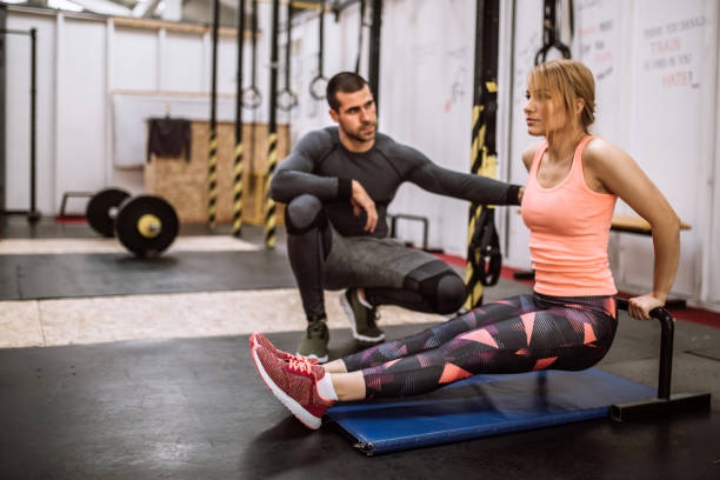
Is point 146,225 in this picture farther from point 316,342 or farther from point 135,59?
point 135,59

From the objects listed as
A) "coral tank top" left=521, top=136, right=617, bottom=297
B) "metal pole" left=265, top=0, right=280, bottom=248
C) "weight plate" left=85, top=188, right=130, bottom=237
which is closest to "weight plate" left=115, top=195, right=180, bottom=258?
"metal pole" left=265, top=0, right=280, bottom=248


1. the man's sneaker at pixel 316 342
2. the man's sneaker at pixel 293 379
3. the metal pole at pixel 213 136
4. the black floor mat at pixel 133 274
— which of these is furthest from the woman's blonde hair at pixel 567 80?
the metal pole at pixel 213 136

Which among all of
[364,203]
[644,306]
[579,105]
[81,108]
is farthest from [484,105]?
[81,108]

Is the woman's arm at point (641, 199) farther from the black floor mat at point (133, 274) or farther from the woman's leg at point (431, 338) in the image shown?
the black floor mat at point (133, 274)

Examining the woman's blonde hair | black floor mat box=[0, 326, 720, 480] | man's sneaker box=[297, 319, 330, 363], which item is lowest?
black floor mat box=[0, 326, 720, 480]

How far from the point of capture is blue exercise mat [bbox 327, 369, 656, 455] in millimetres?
1724

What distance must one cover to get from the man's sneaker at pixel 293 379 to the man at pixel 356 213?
78 cm

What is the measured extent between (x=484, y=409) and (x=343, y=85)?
1.19m

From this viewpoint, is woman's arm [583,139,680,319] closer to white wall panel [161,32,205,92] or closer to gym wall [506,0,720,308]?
gym wall [506,0,720,308]

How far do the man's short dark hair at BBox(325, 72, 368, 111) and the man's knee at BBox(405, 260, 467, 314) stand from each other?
2.09 feet

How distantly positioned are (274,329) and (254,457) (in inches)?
56.4

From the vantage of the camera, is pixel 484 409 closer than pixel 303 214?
Yes

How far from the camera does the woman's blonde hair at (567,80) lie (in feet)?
5.88

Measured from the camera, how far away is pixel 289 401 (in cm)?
173
